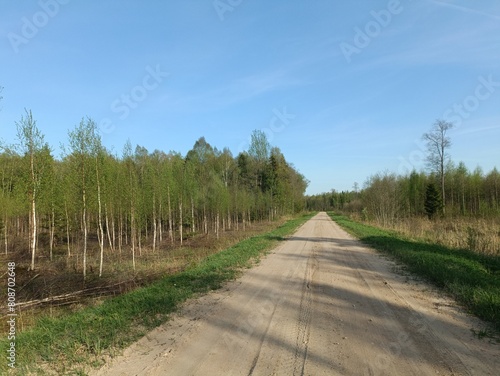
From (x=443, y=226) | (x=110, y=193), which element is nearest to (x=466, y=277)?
(x=110, y=193)

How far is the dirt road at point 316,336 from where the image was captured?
4281 mm

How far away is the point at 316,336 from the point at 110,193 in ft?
64.0

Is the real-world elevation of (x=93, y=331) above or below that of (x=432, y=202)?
below

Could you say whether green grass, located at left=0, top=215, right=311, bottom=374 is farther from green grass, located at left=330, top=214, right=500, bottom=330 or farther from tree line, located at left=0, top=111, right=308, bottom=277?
tree line, located at left=0, top=111, right=308, bottom=277

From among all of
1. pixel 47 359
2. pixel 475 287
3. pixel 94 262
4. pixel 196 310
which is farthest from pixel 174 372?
pixel 94 262

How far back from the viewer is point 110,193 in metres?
21.8

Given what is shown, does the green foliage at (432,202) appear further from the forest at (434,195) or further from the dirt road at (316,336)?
the dirt road at (316,336)

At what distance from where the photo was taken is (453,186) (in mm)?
56500

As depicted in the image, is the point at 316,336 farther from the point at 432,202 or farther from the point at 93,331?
the point at 432,202

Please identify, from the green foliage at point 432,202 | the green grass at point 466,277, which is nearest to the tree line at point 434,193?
the green foliage at point 432,202

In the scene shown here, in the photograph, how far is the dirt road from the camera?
4281 mm

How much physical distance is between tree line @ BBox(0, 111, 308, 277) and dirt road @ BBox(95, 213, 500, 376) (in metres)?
11.4

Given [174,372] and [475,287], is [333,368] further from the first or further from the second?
[475,287]

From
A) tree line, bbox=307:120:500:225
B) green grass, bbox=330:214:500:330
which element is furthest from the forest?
green grass, bbox=330:214:500:330
